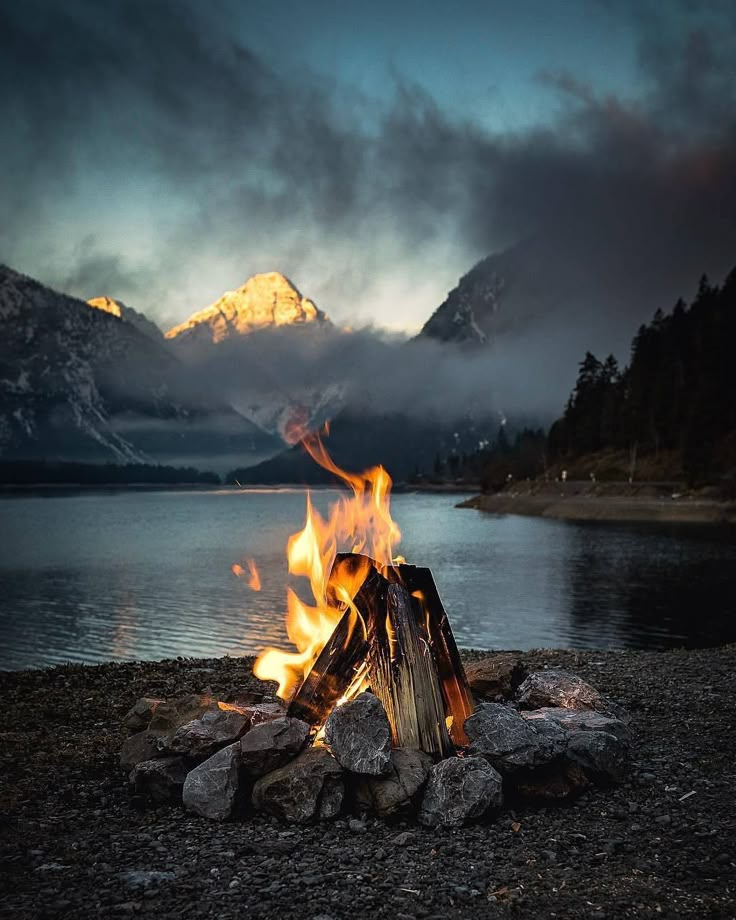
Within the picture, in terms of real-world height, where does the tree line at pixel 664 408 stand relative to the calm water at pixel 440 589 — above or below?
above

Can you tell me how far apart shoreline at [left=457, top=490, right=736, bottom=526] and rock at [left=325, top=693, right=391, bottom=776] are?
8452 centimetres

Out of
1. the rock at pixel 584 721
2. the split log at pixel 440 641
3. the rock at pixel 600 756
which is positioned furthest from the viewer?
the split log at pixel 440 641

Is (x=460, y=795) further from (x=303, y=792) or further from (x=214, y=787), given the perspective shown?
(x=214, y=787)

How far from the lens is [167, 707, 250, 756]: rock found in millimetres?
8695

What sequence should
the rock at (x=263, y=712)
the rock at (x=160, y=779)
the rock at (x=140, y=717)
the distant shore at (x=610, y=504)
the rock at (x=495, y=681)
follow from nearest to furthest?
the rock at (x=160, y=779) < the rock at (x=263, y=712) < the rock at (x=140, y=717) < the rock at (x=495, y=681) < the distant shore at (x=610, y=504)

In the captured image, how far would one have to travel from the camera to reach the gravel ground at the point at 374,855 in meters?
6.03

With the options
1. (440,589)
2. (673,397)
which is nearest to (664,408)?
(673,397)

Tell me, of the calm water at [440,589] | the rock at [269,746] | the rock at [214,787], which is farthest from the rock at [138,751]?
the calm water at [440,589]

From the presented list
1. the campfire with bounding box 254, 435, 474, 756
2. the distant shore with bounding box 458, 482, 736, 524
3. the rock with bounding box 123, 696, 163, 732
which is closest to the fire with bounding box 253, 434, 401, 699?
the campfire with bounding box 254, 435, 474, 756

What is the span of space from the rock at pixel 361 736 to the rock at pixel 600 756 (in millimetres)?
2419

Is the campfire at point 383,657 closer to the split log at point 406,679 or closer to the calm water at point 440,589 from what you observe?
the split log at point 406,679

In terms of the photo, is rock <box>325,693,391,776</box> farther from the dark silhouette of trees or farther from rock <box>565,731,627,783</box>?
the dark silhouette of trees

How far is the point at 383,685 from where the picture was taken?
8906 mm

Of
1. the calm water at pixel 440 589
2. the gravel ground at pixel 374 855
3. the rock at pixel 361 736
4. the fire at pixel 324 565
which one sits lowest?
the calm water at pixel 440 589
